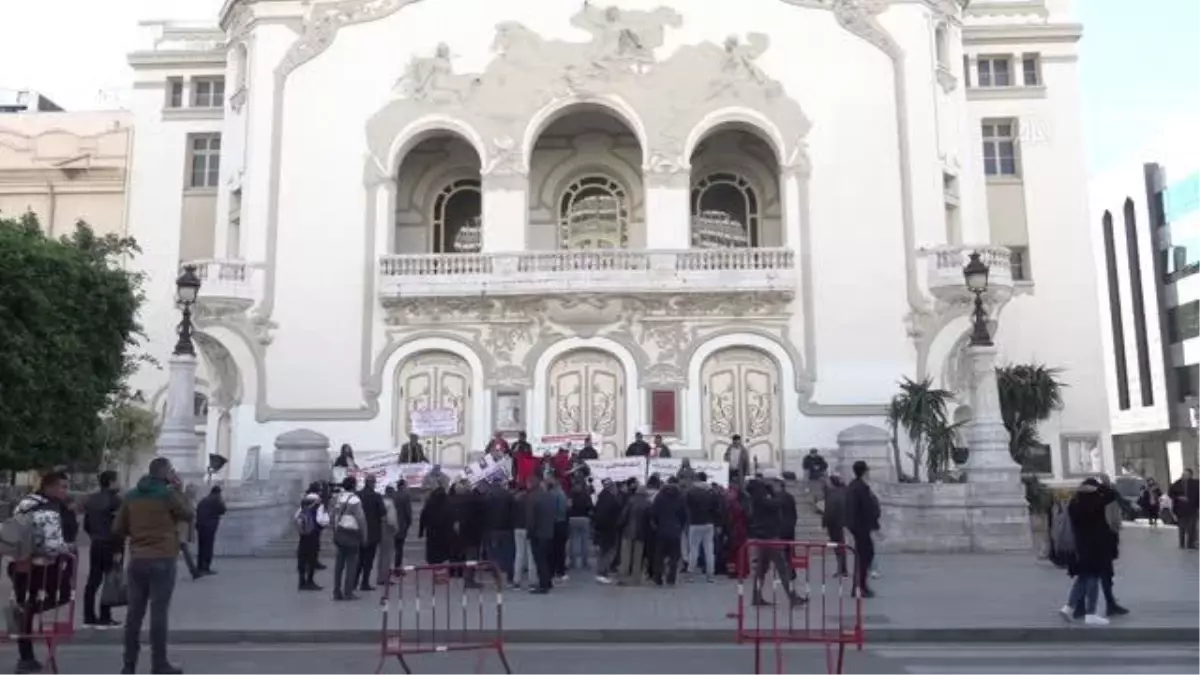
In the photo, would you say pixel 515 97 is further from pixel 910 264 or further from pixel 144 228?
pixel 144 228

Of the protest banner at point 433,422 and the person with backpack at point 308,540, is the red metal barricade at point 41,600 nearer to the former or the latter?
the person with backpack at point 308,540

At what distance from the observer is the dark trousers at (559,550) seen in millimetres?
16422

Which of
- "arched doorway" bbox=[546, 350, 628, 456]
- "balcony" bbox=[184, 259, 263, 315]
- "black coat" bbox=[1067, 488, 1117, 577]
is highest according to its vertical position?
"balcony" bbox=[184, 259, 263, 315]

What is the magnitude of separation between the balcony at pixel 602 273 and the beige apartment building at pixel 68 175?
1546 cm

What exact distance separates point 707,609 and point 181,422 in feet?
48.0

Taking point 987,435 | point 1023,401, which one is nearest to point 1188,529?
point 987,435

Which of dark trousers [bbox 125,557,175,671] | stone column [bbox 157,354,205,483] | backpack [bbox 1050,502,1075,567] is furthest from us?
stone column [bbox 157,354,205,483]

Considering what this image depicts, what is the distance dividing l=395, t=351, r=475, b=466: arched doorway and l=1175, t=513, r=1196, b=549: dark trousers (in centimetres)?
1745

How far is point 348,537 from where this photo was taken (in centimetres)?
1469

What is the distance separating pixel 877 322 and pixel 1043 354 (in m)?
8.55

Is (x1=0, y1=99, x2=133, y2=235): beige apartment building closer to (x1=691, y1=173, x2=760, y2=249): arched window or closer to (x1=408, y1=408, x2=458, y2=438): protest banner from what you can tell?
(x1=408, y1=408, x2=458, y2=438): protest banner

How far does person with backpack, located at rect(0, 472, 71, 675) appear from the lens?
9.37 m

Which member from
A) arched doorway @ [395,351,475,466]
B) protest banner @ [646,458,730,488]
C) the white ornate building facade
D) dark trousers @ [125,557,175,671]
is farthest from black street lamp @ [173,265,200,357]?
dark trousers @ [125,557,175,671]

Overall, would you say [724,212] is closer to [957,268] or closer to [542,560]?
[957,268]
